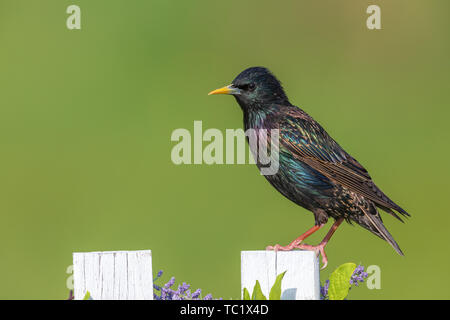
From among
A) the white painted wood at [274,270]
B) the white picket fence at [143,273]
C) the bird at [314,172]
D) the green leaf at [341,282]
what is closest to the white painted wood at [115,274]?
the white picket fence at [143,273]

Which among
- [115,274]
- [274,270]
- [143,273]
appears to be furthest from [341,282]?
[115,274]

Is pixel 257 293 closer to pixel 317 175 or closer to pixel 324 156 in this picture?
pixel 317 175

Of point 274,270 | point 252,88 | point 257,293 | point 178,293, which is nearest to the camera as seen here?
point 257,293

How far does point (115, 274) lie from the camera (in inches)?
107

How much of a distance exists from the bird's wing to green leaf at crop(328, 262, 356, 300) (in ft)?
4.17

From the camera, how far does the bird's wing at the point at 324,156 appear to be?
13.7 feet

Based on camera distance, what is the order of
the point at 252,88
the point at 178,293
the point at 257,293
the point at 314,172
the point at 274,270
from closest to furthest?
the point at 257,293
the point at 274,270
the point at 178,293
the point at 314,172
the point at 252,88

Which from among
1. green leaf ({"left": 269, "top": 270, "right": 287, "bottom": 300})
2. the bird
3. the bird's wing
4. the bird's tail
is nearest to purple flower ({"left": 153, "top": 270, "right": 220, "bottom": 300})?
green leaf ({"left": 269, "top": 270, "right": 287, "bottom": 300})

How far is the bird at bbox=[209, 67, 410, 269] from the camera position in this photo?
13.6 ft

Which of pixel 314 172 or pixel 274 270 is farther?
pixel 314 172

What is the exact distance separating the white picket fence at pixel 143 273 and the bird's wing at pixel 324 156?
1.48 m

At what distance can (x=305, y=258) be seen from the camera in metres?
2.75

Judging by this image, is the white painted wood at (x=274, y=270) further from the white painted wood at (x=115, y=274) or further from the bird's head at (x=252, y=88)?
the bird's head at (x=252, y=88)

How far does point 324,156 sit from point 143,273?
1865 mm
